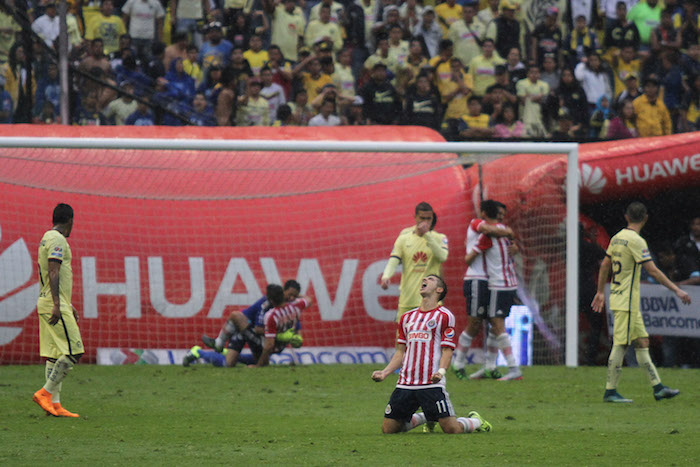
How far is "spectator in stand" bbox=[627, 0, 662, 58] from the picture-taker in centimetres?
1900

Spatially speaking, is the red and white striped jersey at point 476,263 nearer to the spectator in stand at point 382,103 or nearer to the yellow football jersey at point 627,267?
the yellow football jersey at point 627,267

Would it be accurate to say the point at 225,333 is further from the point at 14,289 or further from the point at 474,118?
the point at 474,118

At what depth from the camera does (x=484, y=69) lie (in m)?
17.4

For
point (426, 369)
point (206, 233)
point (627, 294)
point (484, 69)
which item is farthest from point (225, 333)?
point (484, 69)

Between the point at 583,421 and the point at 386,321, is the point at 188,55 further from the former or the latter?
the point at 583,421

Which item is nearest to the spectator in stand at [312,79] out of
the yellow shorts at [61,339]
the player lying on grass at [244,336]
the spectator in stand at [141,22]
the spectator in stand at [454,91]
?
the spectator in stand at [454,91]

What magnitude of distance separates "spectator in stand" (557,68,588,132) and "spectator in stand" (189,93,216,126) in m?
5.49

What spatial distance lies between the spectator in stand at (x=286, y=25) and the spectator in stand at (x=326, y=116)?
1.79 m

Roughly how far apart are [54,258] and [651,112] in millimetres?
11004

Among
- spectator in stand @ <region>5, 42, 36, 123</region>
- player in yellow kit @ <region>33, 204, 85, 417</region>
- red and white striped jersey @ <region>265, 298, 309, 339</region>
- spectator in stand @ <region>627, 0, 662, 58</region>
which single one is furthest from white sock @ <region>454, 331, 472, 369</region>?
spectator in stand @ <region>627, 0, 662, 58</region>

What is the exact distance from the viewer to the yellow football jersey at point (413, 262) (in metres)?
12.0

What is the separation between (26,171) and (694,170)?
8.18m

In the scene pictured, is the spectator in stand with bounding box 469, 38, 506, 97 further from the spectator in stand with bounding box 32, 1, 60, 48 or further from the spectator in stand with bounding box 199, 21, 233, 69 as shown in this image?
the spectator in stand with bounding box 32, 1, 60, 48

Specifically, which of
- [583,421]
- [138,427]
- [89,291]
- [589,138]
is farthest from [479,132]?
[138,427]
